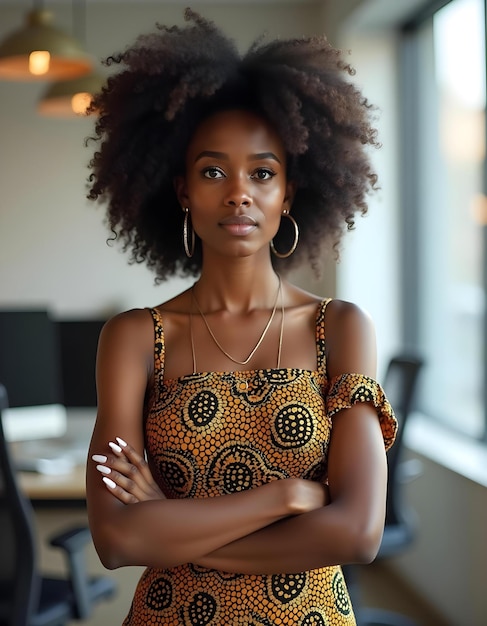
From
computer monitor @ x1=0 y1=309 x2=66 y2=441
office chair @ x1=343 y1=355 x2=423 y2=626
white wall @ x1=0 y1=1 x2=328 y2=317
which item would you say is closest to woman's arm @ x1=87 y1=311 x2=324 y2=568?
office chair @ x1=343 y1=355 x2=423 y2=626

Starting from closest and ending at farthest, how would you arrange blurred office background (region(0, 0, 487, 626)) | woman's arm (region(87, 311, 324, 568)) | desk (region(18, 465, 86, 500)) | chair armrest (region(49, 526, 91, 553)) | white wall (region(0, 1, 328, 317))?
woman's arm (region(87, 311, 324, 568))
chair armrest (region(49, 526, 91, 553))
desk (region(18, 465, 86, 500))
blurred office background (region(0, 0, 487, 626))
white wall (region(0, 1, 328, 317))

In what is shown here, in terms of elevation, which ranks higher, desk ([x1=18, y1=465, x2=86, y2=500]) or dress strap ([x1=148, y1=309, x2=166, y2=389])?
dress strap ([x1=148, y1=309, x2=166, y2=389])

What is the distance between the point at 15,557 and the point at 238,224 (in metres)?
1.57

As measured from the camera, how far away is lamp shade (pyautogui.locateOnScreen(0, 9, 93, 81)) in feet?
11.2

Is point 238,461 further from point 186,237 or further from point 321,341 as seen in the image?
point 186,237

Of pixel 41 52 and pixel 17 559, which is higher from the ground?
pixel 41 52

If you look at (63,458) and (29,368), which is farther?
(29,368)

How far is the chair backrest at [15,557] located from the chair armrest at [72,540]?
144 mm

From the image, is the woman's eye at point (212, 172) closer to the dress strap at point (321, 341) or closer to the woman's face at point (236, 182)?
the woman's face at point (236, 182)

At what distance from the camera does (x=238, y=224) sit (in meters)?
1.57

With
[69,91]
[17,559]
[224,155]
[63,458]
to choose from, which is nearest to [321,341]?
[224,155]

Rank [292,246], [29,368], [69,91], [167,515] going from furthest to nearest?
[69,91] < [29,368] < [292,246] < [167,515]

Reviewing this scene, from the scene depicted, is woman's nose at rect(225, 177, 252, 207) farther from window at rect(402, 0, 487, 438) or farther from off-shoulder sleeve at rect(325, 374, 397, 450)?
window at rect(402, 0, 487, 438)

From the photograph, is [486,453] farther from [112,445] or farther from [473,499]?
[112,445]
